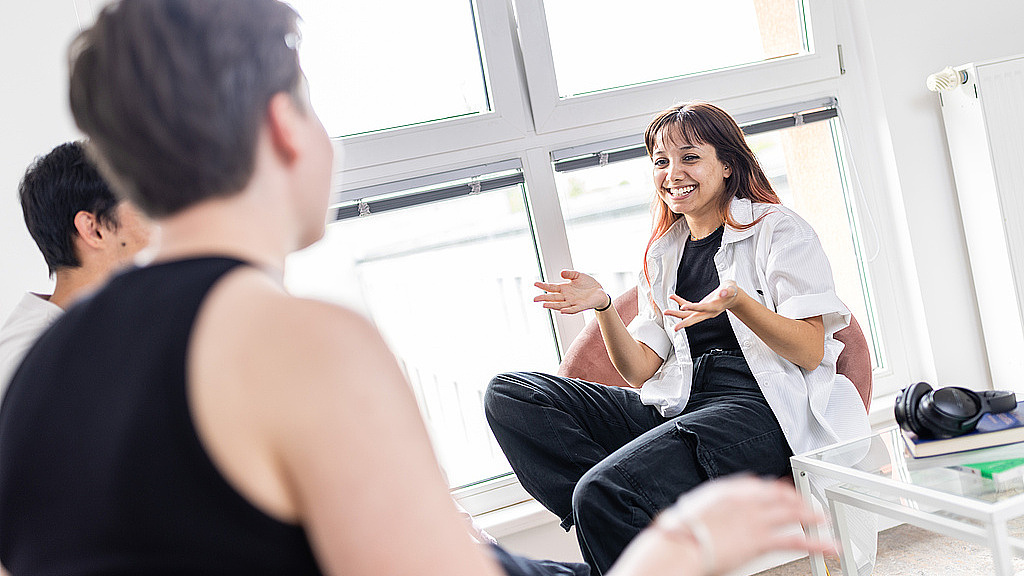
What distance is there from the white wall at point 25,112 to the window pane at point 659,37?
1.37m

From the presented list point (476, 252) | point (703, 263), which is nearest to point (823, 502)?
point (703, 263)

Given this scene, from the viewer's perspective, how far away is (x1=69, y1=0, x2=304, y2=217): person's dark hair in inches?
23.2

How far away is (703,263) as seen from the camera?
2264 mm

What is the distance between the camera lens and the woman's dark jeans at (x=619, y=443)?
1805 mm

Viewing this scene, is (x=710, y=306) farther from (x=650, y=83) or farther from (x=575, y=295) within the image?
(x=650, y=83)

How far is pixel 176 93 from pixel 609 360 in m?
1.86

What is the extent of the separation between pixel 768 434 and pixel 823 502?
0.19 metres

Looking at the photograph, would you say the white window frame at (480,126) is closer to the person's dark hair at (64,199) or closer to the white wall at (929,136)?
the person's dark hair at (64,199)

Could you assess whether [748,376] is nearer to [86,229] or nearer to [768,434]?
[768,434]

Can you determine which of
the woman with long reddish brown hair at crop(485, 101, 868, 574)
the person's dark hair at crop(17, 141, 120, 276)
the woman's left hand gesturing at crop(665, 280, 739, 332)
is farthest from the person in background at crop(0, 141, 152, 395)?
the woman's left hand gesturing at crop(665, 280, 739, 332)

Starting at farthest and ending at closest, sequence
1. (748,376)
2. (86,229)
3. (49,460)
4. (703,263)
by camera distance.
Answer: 1. (703,263)
2. (748,376)
3. (86,229)
4. (49,460)

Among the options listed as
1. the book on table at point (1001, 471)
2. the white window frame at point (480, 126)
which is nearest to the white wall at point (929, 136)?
the white window frame at point (480, 126)

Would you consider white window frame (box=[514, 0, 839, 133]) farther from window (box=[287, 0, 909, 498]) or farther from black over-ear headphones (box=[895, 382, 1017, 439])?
black over-ear headphones (box=[895, 382, 1017, 439])

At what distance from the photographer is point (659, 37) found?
2756 mm
